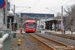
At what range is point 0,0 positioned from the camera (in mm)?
4500

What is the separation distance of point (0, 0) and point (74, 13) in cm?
5063

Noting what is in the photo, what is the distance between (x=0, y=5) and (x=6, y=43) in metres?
1.48

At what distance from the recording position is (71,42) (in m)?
12.4

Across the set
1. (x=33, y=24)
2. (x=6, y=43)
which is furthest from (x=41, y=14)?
(x=6, y=43)

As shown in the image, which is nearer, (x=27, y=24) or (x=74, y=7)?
(x=27, y=24)

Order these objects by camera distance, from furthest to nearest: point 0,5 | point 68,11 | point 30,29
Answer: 1. point 68,11
2. point 30,29
3. point 0,5

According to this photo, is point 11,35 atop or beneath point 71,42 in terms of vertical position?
atop

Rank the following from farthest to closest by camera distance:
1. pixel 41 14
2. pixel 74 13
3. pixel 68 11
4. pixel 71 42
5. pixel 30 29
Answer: pixel 41 14 < pixel 68 11 < pixel 74 13 < pixel 30 29 < pixel 71 42

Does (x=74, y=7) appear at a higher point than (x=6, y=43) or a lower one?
higher

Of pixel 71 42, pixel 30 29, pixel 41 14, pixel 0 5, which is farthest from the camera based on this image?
pixel 41 14

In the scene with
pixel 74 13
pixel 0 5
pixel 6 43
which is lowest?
pixel 6 43

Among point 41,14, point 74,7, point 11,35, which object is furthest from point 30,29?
point 41,14

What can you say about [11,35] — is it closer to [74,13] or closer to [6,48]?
[6,48]

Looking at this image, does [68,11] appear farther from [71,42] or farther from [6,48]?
[6,48]
